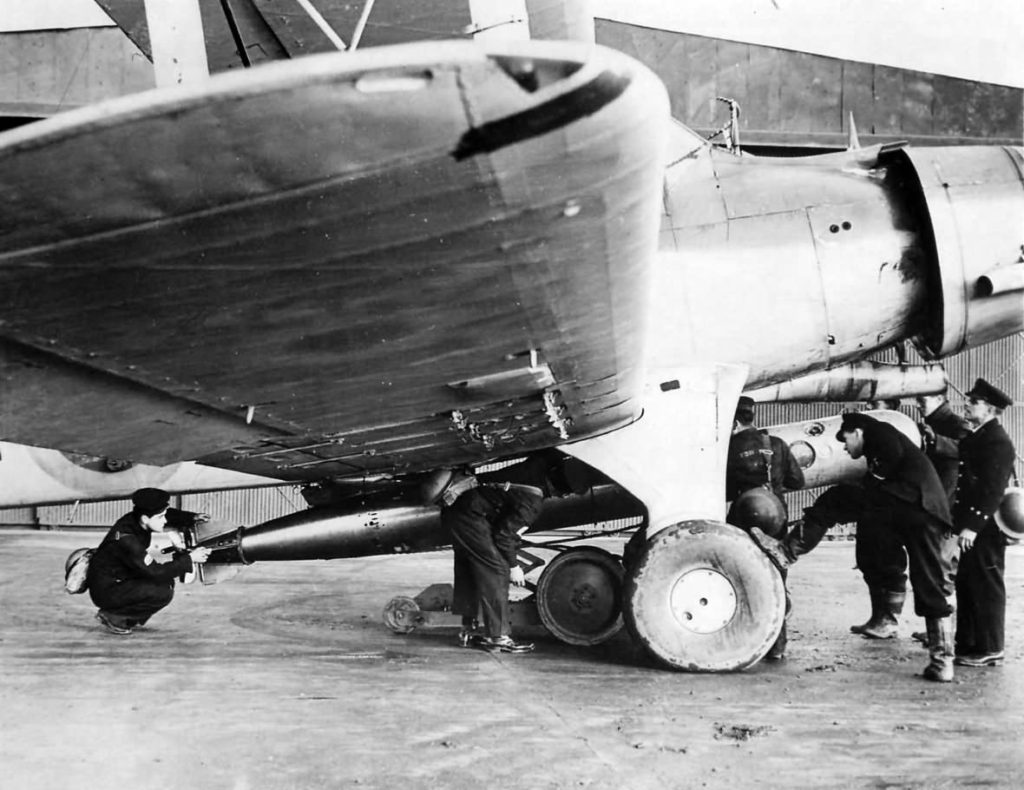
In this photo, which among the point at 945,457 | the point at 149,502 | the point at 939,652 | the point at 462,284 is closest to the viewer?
the point at 462,284

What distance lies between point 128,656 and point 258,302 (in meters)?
3.74

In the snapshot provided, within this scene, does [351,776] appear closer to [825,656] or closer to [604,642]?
[604,642]

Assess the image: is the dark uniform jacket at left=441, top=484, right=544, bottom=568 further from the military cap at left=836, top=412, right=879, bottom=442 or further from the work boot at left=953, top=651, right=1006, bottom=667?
the work boot at left=953, top=651, right=1006, bottom=667

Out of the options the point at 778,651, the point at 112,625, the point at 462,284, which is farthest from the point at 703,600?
the point at 112,625

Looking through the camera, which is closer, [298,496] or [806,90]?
[806,90]

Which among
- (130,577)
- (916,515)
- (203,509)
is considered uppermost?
(203,509)

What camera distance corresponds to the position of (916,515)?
5.12m

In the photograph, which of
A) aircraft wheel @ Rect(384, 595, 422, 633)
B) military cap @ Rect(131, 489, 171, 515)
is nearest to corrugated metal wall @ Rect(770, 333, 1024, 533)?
aircraft wheel @ Rect(384, 595, 422, 633)

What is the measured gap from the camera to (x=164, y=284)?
2.42 metres

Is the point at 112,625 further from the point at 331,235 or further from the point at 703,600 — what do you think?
the point at 331,235

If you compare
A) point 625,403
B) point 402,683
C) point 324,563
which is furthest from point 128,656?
point 324,563

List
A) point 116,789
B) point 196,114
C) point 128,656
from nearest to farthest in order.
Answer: point 196,114 < point 116,789 < point 128,656

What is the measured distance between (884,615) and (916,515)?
4.65 ft

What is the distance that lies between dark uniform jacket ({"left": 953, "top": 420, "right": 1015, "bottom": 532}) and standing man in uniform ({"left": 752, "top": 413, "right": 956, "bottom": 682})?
Result: 0.44ft
